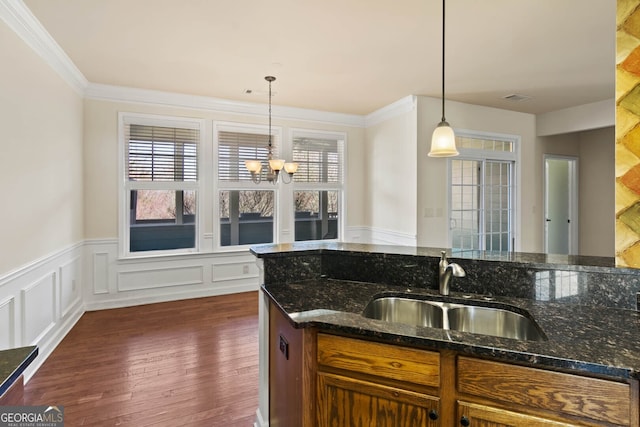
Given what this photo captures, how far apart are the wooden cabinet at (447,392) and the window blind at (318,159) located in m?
4.20

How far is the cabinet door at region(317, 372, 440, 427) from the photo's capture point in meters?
1.23

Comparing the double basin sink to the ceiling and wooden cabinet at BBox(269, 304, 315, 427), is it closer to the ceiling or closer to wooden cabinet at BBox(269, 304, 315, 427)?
wooden cabinet at BBox(269, 304, 315, 427)

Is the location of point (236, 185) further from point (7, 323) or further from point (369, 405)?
point (369, 405)

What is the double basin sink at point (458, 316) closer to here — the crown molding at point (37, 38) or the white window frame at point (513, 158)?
the crown molding at point (37, 38)

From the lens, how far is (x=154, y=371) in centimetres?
269

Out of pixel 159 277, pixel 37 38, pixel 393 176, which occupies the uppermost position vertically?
pixel 37 38

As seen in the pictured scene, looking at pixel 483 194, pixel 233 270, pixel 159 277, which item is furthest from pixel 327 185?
pixel 159 277

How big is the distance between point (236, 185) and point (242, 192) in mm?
168

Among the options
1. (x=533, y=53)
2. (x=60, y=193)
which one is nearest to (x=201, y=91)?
(x=60, y=193)

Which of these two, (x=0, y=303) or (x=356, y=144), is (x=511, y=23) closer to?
(x=356, y=144)

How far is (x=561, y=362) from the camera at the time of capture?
104 cm

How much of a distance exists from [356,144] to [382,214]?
133cm

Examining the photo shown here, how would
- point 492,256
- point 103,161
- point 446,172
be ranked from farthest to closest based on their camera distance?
point 446,172 < point 103,161 < point 492,256

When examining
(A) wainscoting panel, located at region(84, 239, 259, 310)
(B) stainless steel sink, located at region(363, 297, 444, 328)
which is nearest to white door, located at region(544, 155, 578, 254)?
(A) wainscoting panel, located at region(84, 239, 259, 310)
